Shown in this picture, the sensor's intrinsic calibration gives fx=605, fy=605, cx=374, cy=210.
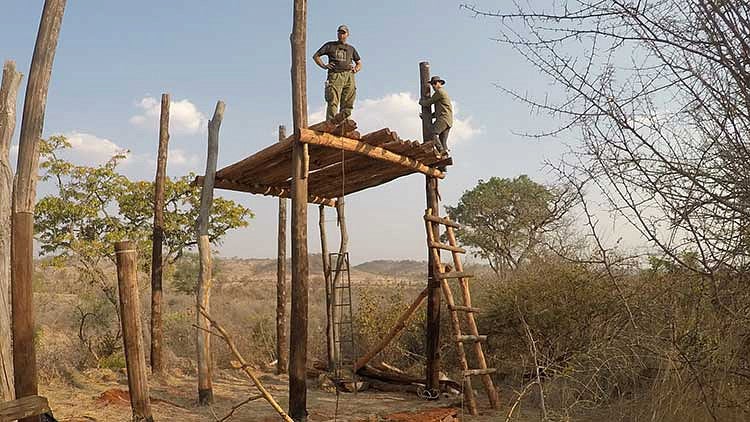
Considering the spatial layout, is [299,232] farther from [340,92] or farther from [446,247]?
[446,247]

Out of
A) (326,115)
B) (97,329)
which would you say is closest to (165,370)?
(97,329)

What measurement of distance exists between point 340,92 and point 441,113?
5.12 ft

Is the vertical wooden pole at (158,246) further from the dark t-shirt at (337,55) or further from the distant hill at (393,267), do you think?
the distant hill at (393,267)

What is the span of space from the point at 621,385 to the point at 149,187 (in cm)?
1078

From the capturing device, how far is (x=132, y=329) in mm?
5832

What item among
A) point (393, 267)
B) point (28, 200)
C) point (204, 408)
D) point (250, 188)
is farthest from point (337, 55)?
point (393, 267)

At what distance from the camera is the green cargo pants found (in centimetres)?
761

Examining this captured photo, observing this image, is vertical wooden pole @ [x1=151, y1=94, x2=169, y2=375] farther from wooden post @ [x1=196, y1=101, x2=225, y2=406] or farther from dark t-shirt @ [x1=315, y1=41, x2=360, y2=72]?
dark t-shirt @ [x1=315, y1=41, x2=360, y2=72]

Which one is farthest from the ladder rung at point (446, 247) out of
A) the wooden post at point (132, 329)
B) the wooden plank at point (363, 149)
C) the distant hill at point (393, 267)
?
the distant hill at point (393, 267)

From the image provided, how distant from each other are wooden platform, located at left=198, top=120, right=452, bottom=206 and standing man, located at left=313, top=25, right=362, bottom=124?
1.75 feet

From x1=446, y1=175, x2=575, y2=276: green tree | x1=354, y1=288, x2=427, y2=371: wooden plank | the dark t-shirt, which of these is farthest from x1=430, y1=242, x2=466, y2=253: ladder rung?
x1=446, y1=175, x2=575, y2=276: green tree

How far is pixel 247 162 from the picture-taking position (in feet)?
25.8

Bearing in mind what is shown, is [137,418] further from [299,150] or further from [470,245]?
[470,245]

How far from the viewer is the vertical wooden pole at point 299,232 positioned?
6672 mm
